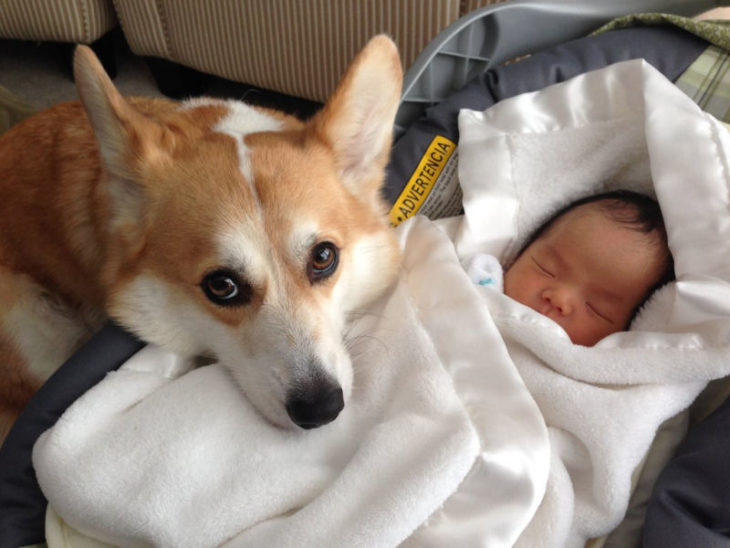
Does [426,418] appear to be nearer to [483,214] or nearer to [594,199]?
[483,214]

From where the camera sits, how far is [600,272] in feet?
3.51

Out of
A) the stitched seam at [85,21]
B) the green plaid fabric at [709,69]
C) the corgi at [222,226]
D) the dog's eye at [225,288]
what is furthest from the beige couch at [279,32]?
the dog's eye at [225,288]

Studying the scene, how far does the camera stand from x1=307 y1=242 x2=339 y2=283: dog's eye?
2.94ft

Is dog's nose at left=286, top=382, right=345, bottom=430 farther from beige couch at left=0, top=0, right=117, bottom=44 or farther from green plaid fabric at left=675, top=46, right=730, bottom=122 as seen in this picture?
beige couch at left=0, top=0, right=117, bottom=44

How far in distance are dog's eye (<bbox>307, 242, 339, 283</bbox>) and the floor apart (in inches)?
50.5

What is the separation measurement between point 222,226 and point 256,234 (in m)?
0.05

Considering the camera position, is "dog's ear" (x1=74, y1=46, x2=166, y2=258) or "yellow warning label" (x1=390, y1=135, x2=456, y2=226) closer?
"dog's ear" (x1=74, y1=46, x2=166, y2=258)

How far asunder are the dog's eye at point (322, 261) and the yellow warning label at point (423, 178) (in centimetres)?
32

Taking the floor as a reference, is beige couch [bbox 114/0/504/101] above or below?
above

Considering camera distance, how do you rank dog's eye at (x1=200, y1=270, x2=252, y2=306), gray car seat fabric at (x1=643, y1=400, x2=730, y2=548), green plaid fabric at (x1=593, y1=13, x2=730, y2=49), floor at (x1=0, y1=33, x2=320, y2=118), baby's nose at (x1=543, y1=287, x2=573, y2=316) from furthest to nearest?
1. floor at (x1=0, y1=33, x2=320, y2=118)
2. green plaid fabric at (x1=593, y1=13, x2=730, y2=49)
3. baby's nose at (x1=543, y1=287, x2=573, y2=316)
4. dog's eye at (x1=200, y1=270, x2=252, y2=306)
5. gray car seat fabric at (x1=643, y1=400, x2=730, y2=548)

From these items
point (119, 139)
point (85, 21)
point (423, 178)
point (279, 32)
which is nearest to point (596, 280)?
point (423, 178)

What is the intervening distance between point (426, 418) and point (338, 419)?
0.14 meters

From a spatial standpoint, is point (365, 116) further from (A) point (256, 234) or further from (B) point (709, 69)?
(B) point (709, 69)

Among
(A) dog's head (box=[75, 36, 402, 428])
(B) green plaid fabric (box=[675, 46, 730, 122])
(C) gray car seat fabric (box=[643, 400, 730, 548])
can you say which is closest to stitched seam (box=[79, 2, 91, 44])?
(A) dog's head (box=[75, 36, 402, 428])
